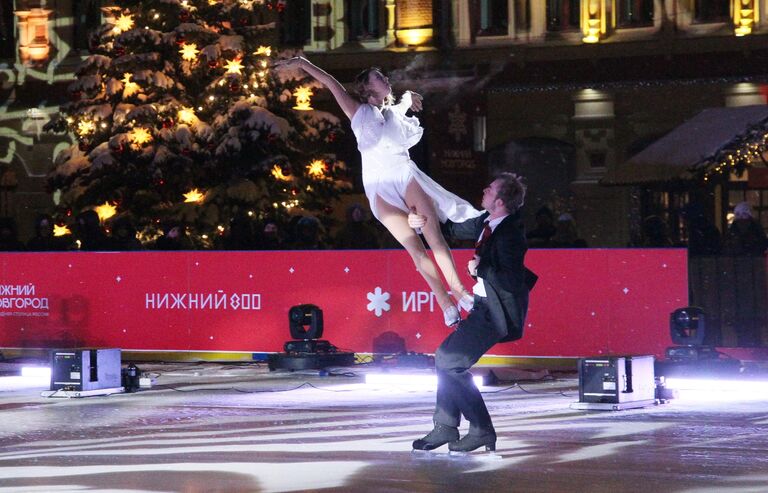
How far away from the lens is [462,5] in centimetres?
3528

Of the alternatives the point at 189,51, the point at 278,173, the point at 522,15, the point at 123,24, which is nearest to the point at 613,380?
the point at 278,173

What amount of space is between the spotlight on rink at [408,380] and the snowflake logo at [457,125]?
927cm

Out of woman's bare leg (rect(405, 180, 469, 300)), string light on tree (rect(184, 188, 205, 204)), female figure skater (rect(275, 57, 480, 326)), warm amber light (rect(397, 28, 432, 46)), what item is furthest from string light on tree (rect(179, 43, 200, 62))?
woman's bare leg (rect(405, 180, 469, 300))

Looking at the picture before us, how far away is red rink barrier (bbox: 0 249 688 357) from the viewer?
60.6 feet

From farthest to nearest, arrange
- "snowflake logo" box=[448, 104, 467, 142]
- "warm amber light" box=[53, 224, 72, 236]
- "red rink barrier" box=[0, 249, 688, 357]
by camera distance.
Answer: "warm amber light" box=[53, 224, 72, 236], "snowflake logo" box=[448, 104, 467, 142], "red rink barrier" box=[0, 249, 688, 357]

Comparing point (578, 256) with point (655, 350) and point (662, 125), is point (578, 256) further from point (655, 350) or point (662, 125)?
point (662, 125)

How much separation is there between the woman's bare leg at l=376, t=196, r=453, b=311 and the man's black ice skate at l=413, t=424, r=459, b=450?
38.3 inches

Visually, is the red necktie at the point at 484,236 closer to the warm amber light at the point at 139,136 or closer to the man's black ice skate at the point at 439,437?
the man's black ice skate at the point at 439,437

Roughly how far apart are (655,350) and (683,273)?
0.97 m

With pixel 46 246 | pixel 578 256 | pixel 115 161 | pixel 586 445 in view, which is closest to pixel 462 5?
pixel 115 161

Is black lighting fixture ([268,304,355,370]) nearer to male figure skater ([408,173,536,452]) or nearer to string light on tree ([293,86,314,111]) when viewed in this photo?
male figure skater ([408,173,536,452])

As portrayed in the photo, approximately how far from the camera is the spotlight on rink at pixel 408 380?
1666 centimetres

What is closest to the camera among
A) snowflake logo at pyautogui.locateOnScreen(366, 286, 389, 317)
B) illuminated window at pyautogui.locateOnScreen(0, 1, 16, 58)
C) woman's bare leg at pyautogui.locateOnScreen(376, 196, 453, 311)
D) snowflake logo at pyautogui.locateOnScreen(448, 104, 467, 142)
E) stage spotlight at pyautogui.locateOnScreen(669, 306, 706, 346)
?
woman's bare leg at pyautogui.locateOnScreen(376, 196, 453, 311)

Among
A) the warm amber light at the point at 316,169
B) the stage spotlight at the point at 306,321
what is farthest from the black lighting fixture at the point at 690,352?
the warm amber light at the point at 316,169
